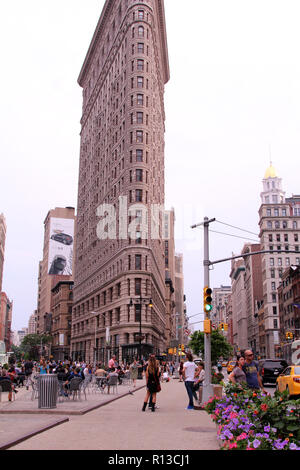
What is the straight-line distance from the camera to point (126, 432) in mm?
11352

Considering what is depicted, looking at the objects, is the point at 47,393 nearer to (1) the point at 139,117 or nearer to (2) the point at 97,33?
(1) the point at 139,117

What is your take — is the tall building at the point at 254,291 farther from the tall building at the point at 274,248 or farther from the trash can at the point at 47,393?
the trash can at the point at 47,393

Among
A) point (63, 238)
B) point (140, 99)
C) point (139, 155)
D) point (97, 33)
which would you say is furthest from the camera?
point (63, 238)

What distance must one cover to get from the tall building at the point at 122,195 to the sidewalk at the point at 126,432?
36949mm

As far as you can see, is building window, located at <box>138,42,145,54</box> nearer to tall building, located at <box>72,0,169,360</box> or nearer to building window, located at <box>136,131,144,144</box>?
tall building, located at <box>72,0,169,360</box>

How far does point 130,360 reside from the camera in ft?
205

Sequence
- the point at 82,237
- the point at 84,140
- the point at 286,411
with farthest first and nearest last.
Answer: the point at 84,140, the point at 82,237, the point at 286,411

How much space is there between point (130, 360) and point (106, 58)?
2338 inches

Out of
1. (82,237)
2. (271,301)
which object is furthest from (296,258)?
(82,237)

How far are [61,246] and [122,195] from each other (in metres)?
99.1

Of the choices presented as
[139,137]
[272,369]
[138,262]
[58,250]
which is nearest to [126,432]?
[272,369]

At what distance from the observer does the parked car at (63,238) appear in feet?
547
